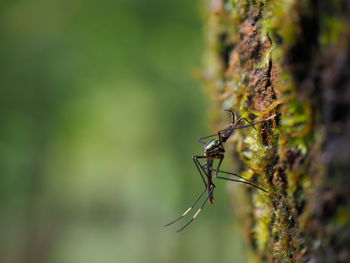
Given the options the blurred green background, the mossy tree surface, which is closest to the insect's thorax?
the mossy tree surface

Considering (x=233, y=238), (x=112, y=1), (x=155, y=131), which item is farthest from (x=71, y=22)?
(x=233, y=238)

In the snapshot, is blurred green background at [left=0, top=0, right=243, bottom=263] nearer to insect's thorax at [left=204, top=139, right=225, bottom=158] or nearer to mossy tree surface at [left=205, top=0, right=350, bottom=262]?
insect's thorax at [left=204, top=139, right=225, bottom=158]

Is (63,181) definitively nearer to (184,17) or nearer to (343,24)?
(184,17)

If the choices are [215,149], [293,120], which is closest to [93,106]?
[215,149]

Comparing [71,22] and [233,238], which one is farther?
[233,238]

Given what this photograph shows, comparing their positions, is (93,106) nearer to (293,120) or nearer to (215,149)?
(215,149)
